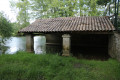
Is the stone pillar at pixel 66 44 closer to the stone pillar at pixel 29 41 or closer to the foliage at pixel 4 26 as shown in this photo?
the stone pillar at pixel 29 41

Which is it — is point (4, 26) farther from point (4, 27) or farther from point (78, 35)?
point (78, 35)

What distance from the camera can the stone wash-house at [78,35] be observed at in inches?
247

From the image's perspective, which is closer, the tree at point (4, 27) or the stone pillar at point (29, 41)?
the stone pillar at point (29, 41)

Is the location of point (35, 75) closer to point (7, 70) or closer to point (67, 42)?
point (7, 70)

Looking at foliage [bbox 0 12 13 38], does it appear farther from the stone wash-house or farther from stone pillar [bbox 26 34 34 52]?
stone pillar [bbox 26 34 34 52]

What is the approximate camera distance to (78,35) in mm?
11273

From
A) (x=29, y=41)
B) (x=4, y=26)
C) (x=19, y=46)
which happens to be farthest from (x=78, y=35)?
(x=4, y=26)

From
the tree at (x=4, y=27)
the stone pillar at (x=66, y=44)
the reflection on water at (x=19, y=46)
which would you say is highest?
the tree at (x=4, y=27)

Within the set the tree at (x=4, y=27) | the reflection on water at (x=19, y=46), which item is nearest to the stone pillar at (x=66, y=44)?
the reflection on water at (x=19, y=46)

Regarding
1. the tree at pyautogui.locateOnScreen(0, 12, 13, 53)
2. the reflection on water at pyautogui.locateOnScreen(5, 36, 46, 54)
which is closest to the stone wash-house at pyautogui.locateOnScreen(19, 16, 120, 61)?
the reflection on water at pyautogui.locateOnScreen(5, 36, 46, 54)

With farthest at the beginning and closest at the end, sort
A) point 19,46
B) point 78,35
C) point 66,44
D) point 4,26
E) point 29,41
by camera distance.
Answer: point 19,46 < point 4,26 < point 78,35 < point 29,41 < point 66,44

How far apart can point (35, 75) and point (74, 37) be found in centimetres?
853

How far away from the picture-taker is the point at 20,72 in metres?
3.93

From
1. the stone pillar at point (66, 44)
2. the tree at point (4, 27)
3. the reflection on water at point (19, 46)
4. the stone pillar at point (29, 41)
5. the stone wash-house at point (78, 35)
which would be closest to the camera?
the stone wash-house at point (78, 35)
